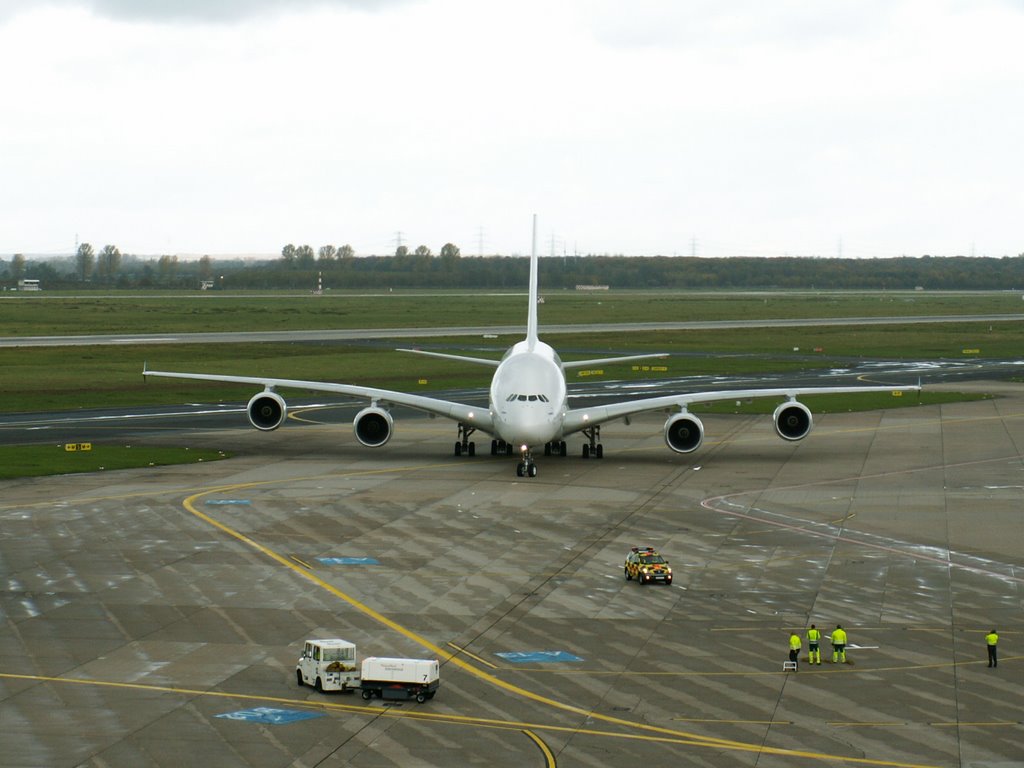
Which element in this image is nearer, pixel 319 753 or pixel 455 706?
pixel 319 753

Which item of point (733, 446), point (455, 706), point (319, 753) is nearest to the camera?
point (319, 753)

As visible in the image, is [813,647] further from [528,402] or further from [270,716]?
[528,402]

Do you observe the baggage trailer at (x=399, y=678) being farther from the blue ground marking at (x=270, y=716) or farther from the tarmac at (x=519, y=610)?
the blue ground marking at (x=270, y=716)

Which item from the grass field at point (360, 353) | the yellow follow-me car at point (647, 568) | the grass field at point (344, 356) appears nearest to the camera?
the yellow follow-me car at point (647, 568)

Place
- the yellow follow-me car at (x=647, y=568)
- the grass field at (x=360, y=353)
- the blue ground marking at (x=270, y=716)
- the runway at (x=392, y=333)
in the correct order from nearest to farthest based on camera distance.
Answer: the blue ground marking at (x=270, y=716), the yellow follow-me car at (x=647, y=568), the grass field at (x=360, y=353), the runway at (x=392, y=333)

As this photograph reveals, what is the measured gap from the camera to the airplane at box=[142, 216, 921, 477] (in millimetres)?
58344

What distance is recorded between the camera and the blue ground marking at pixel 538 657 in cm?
3116

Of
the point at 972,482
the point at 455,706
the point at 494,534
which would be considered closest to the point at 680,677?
the point at 455,706

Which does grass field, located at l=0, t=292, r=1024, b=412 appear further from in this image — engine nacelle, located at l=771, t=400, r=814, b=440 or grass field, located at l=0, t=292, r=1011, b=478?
engine nacelle, located at l=771, t=400, r=814, b=440

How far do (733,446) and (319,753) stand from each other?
47.8 meters

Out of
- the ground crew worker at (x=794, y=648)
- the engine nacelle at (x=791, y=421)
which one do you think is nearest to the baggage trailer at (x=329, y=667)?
the ground crew worker at (x=794, y=648)

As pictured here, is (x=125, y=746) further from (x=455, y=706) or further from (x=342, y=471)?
(x=342, y=471)

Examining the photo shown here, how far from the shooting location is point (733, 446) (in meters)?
70.2

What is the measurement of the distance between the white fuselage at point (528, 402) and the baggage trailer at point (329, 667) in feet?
95.3
